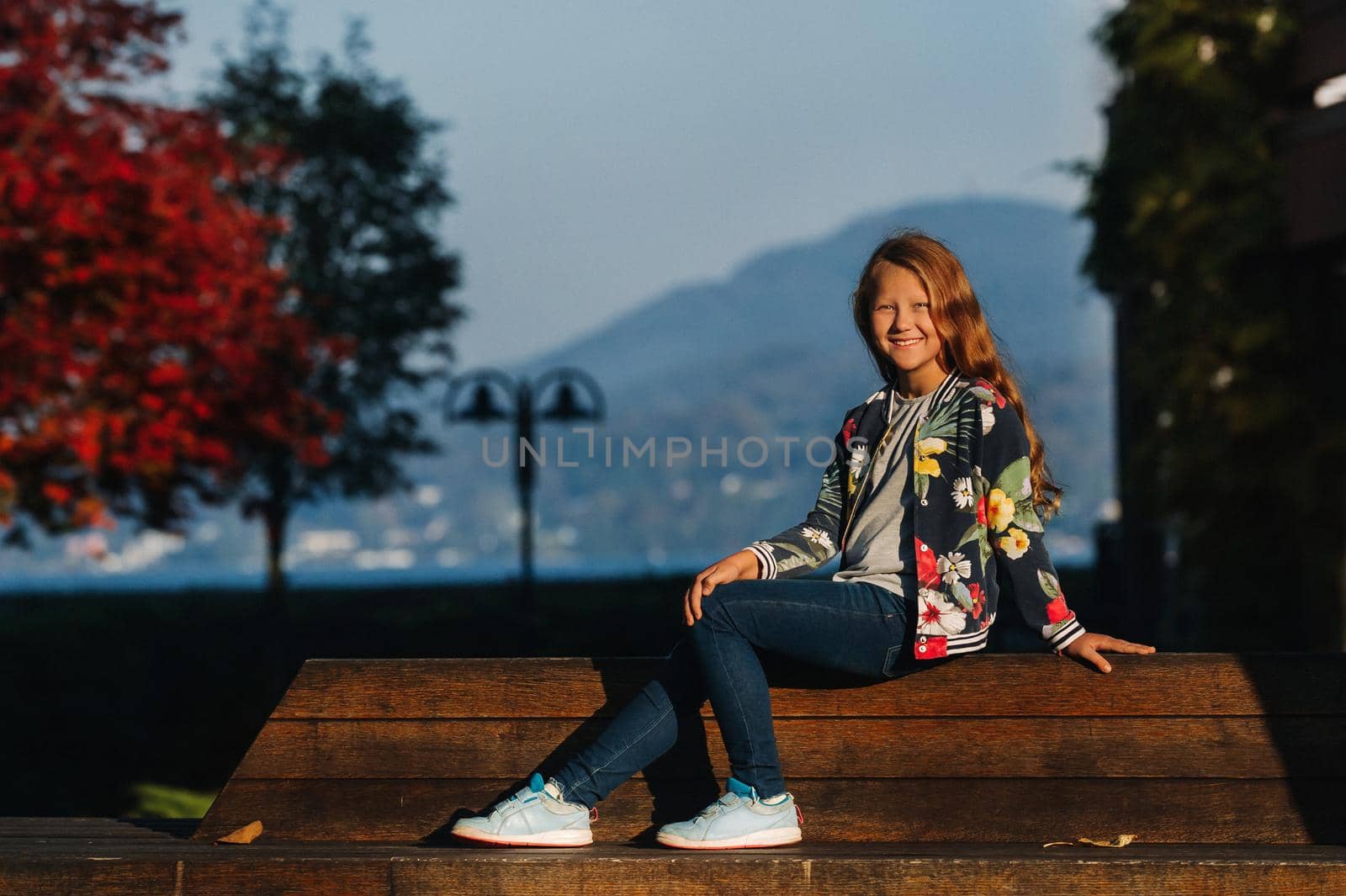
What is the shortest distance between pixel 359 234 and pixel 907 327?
19.0 meters

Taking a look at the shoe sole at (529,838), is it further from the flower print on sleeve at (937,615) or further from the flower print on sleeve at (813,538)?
the flower print on sleeve at (937,615)

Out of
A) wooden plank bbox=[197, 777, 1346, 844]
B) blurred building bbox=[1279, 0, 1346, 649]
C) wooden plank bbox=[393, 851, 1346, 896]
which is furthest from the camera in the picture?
blurred building bbox=[1279, 0, 1346, 649]

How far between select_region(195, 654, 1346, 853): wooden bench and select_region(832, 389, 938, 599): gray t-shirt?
1.09ft

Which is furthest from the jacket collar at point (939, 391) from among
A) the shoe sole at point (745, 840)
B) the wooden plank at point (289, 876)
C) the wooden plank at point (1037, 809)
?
the wooden plank at point (289, 876)

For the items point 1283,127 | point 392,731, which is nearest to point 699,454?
point 392,731

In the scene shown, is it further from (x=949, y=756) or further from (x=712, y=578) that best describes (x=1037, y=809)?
(x=712, y=578)

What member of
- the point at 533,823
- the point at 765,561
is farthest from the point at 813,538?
the point at 533,823

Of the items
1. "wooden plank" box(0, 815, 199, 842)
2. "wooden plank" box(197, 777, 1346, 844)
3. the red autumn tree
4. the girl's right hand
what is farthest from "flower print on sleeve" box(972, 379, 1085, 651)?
the red autumn tree

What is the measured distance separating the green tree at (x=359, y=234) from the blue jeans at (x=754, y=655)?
1793cm

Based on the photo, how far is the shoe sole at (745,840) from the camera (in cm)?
415

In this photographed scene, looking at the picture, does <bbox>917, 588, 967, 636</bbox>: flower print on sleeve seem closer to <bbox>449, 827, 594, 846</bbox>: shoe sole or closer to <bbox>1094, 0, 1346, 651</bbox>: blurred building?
<bbox>449, 827, 594, 846</bbox>: shoe sole

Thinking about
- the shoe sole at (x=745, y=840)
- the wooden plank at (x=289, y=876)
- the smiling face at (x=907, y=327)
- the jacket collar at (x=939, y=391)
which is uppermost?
the smiling face at (x=907, y=327)

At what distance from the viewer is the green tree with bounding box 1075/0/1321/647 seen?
1611cm

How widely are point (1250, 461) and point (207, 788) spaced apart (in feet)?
34.9
